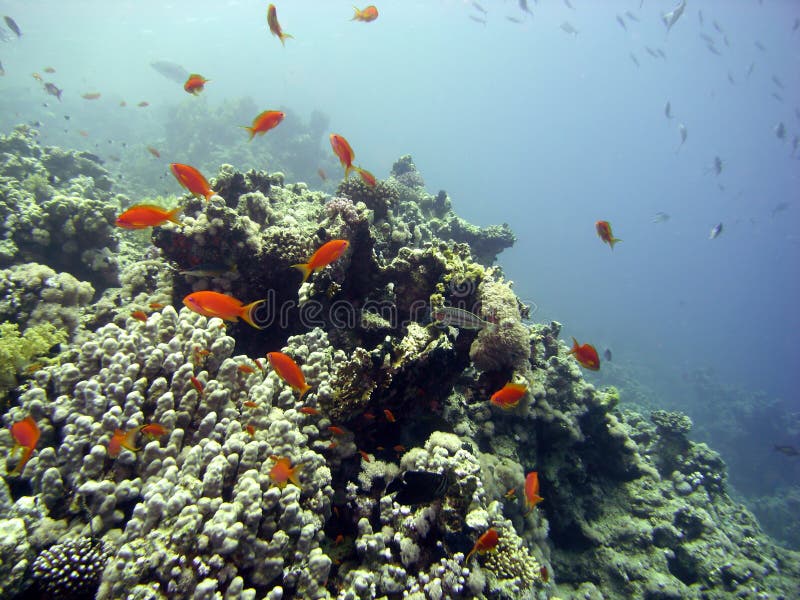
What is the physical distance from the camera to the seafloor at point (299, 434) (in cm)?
256

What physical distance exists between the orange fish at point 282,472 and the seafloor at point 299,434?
8 cm

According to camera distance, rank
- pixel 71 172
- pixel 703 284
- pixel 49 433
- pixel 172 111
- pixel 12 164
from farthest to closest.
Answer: pixel 703 284 < pixel 172 111 < pixel 71 172 < pixel 12 164 < pixel 49 433

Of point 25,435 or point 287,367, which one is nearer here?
point 25,435

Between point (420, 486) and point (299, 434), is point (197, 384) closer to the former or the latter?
point (299, 434)

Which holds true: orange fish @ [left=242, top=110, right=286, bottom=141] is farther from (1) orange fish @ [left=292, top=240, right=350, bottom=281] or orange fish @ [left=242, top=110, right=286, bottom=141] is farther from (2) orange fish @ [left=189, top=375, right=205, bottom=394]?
(2) orange fish @ [left=189, top=375, right=205, bottom=394]

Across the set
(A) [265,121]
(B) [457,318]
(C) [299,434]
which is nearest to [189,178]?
(A) [265,121]

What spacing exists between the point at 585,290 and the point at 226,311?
371ft

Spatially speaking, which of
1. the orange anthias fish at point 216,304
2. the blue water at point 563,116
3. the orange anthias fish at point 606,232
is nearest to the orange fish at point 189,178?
the orange anthias fish at point 216,304

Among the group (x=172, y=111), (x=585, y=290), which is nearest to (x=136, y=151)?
(x=172, y=111)

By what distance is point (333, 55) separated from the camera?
124 m

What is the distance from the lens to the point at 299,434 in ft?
11.0

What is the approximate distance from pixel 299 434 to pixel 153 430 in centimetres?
118

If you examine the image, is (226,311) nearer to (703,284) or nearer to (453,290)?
(453,290)

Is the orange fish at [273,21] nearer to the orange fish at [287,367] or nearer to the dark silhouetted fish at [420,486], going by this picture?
the orange fish at [287,367]
